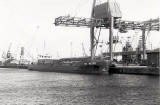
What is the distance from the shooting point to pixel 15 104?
103 ft

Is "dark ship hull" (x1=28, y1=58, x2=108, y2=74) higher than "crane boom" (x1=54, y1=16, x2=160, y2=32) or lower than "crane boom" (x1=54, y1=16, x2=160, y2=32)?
lower

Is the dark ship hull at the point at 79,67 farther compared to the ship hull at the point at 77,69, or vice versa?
the ship hull at the point at 77,69

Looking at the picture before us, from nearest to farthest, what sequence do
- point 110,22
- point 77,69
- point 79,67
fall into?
1. point 110,22
2. point 79,67
3. point 77,69

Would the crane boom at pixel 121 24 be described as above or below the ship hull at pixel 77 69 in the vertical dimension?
above

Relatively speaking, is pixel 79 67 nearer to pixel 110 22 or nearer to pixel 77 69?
pixel 77 69

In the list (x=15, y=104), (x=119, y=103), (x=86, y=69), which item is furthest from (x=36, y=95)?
(x=86, y=69)

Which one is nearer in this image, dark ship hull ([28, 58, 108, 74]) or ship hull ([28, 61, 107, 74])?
dark ship hull ([28, 58, 108, 74])

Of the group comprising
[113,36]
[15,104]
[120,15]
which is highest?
[120,15]

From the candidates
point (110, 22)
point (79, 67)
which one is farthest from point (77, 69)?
point (110, 22)

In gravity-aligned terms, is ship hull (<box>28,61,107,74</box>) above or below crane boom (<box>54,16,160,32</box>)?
below

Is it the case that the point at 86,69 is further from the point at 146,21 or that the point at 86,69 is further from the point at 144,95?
the point at 144,95

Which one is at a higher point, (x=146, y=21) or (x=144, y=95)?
(x=146, y=21)

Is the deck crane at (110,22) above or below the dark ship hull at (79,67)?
above

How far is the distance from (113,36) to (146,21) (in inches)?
367
